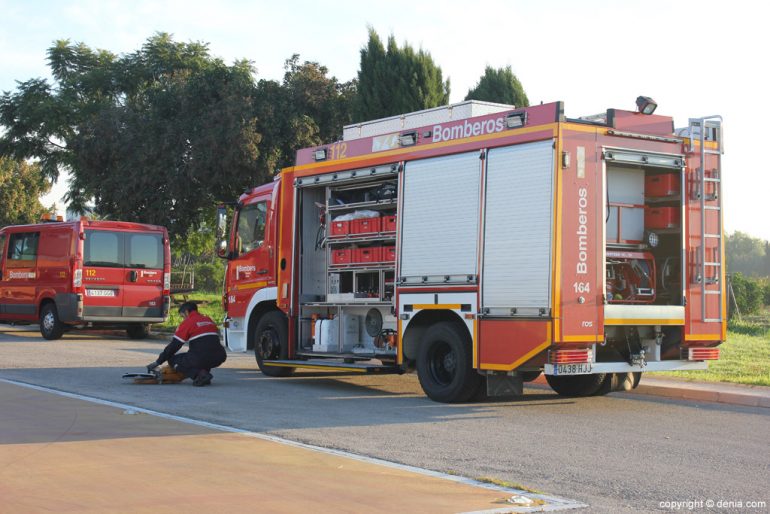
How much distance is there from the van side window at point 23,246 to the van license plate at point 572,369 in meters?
15.6

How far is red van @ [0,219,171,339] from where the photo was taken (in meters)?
21.6

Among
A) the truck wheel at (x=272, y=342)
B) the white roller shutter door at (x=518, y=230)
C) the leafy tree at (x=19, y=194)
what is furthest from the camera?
the leafy tree at (x=19, y=194)

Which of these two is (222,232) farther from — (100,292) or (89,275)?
(100,292)

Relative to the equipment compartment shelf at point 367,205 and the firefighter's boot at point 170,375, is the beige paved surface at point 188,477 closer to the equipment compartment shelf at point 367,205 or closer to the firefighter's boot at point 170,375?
the firefighter's boot at point 170,375

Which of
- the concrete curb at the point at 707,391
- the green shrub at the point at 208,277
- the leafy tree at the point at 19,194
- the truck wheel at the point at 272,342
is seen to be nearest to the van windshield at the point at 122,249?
the truck wheel at the point at 272,342

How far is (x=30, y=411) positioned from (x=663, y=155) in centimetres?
753

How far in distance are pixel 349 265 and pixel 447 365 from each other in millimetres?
2532

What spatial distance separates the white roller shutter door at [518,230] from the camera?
1063 centimetres

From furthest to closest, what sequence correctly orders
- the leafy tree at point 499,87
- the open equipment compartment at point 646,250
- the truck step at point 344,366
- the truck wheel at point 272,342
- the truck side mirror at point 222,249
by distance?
1. the leafy tree at point 499,87
2. the truck side mirror at point 222,249
3. the truck wheel at point 272,342
4. the truck step at point 344,366
5. the open equipment compartment at point 646,250

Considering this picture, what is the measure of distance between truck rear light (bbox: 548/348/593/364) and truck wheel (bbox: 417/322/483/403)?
1.22m

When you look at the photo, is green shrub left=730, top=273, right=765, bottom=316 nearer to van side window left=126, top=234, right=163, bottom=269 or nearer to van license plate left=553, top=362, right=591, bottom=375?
van side window left=126, top=234, right=163, bottom=269

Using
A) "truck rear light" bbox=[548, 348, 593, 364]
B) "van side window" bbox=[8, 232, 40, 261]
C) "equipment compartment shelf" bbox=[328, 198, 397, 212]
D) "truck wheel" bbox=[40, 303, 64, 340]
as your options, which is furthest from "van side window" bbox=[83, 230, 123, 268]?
"truck rear light" bbox=[548, 348, 593, 364]

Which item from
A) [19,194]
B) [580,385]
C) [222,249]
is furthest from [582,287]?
[19,194]

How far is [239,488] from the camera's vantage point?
664cm
